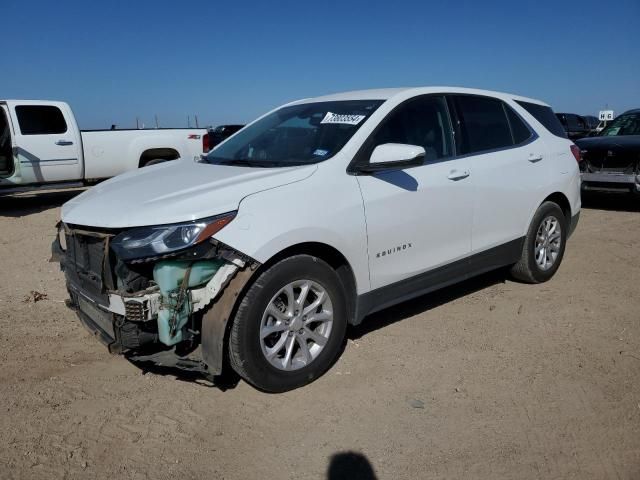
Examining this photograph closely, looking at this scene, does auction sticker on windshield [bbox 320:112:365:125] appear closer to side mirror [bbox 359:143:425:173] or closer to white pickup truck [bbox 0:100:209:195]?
side mirror [bbox 359:143:425:173]

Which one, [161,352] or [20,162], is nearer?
[161,352]

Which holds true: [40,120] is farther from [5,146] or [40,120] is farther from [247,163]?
[247,163]

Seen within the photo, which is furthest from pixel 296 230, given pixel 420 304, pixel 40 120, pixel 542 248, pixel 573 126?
pixel 573 126

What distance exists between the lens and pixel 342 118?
3893 mm

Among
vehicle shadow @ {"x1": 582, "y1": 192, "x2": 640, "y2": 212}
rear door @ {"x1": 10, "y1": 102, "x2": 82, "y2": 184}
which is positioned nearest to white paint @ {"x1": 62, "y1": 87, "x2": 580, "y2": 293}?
vehicle shadow @ {"x1": 582, "y1": 192, "x2": 640, "y2": 212}

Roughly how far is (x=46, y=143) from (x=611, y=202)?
10805 millimetres

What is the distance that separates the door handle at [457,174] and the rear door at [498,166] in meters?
0.10

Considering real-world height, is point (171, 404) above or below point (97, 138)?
below

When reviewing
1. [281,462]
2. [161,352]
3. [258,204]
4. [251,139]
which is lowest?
[281,462]

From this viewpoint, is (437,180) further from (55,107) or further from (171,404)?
(55,107)

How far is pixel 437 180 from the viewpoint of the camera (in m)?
3.96

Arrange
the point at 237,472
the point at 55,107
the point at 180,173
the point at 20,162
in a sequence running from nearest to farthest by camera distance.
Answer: the point at 237,472
the point at 180,173
the point at 20,162
the point at 55,107

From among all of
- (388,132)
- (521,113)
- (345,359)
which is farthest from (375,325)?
(521,113)

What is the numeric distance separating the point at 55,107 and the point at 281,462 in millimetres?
9760
